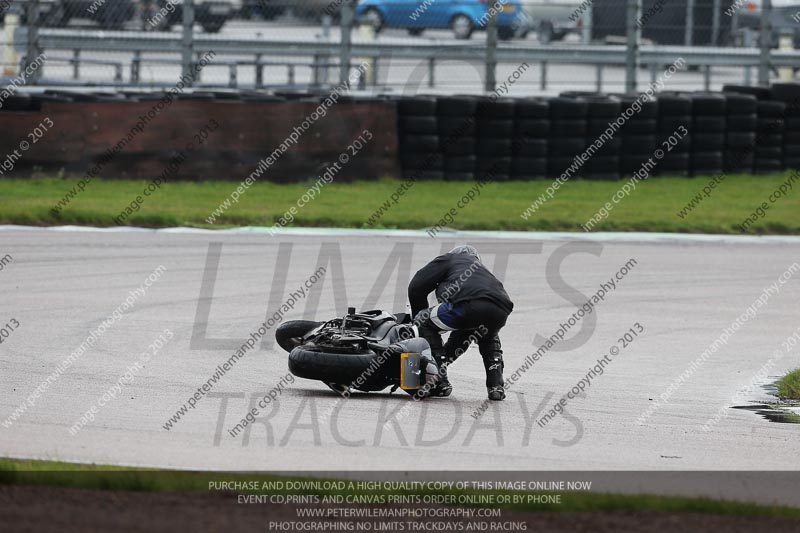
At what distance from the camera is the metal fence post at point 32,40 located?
1789 cm

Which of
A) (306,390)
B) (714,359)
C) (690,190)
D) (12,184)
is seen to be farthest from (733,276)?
(12,184)

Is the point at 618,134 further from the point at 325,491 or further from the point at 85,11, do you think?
the point at 325,491

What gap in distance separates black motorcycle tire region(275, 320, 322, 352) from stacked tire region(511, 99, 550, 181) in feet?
31.6

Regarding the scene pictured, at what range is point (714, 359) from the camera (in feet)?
35.4

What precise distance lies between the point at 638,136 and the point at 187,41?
6.66 metres

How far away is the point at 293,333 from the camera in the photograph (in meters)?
9.35

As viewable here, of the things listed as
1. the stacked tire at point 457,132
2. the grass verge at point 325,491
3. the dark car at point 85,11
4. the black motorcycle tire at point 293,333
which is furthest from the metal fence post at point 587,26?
the grass verge at point 325,491

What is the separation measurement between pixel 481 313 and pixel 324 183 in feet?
31.5

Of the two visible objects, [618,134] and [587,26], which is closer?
[618,134]

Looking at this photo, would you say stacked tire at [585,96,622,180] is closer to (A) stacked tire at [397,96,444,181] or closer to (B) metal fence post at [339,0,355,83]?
(A) stacked tire at [397,96,444,181]

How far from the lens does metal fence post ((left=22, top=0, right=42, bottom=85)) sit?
17891 mm

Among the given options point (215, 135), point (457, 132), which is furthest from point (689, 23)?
point (215, 135)

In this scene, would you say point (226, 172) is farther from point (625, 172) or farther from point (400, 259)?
point (625, 172)

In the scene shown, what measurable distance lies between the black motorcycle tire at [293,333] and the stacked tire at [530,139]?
380 inches
